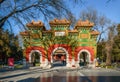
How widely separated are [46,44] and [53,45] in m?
1.44

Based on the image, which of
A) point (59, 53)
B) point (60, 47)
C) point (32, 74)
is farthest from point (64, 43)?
point (59, 53)

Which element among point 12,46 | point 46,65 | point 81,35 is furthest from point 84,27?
point 12,46

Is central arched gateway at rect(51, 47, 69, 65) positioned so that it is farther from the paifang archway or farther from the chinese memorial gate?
the paifang archway

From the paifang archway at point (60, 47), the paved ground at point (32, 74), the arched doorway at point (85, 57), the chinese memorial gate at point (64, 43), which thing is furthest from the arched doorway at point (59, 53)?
the paved ground at point (32, 74)

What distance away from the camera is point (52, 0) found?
57.7ft

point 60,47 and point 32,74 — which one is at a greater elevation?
point 60,47

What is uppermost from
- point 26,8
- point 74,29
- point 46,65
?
point 74,29

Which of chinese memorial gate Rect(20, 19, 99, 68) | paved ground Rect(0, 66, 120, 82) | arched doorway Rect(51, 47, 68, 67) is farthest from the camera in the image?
arched doorway Rect(51, 47, 68, 67)

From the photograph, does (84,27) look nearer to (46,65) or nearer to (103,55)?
(46,65)

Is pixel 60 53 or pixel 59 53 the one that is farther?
pixel 60 53

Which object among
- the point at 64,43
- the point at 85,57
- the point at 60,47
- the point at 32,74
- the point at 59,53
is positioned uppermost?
the point at 64,43

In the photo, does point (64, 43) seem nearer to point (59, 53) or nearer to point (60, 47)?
point (60, 47)

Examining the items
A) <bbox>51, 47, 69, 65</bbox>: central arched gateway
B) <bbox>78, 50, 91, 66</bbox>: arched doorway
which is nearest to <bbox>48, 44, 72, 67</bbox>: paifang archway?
<bbox>51, 47, 69, 65</bbox>: central arched gateway

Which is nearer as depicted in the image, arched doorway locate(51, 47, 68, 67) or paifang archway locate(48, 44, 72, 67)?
paifang archway locate(48, 44, 72, 67)
